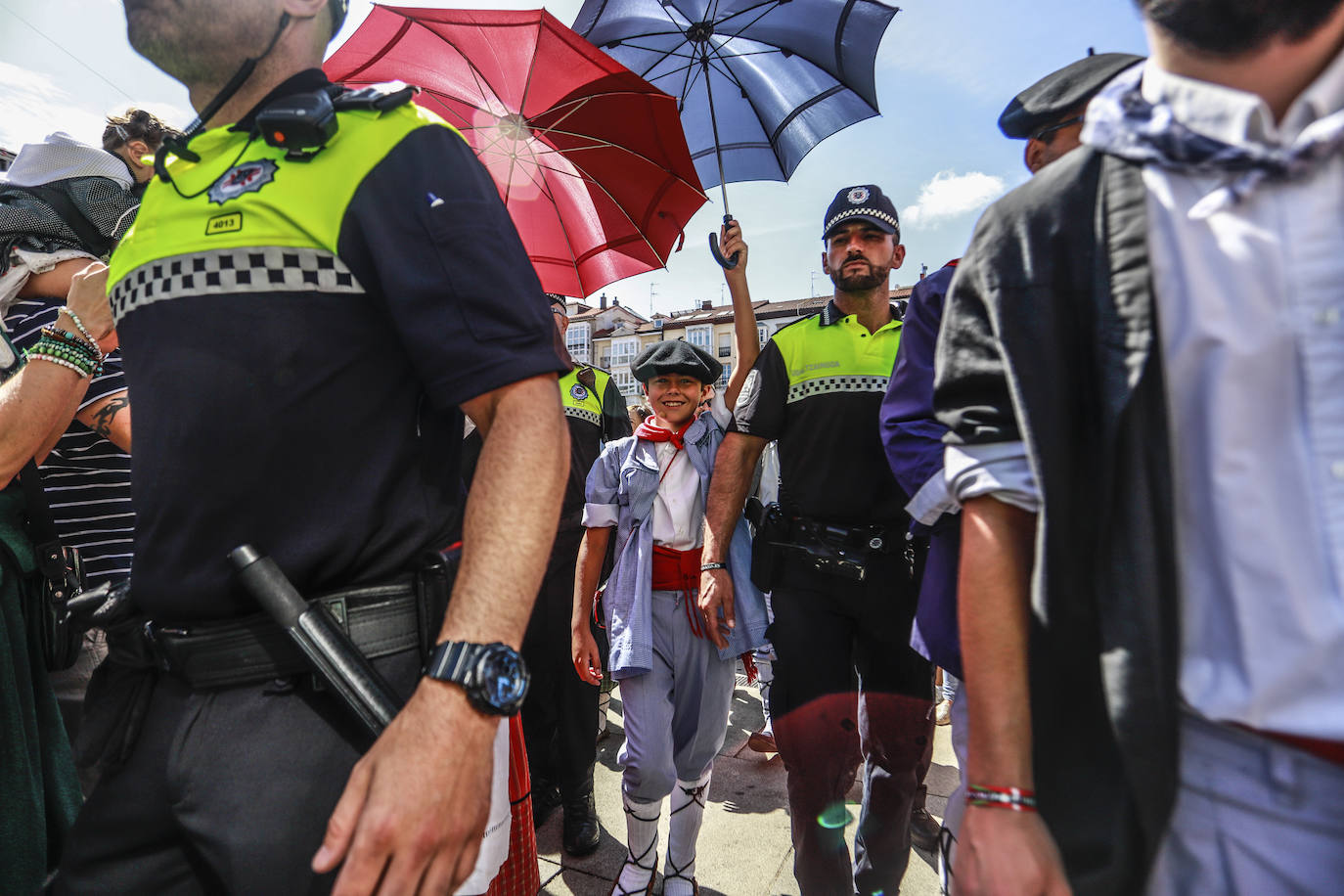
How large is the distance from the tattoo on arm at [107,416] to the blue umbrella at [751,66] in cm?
287

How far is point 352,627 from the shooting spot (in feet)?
3.73

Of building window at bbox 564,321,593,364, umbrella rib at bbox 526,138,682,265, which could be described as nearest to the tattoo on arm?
umbrella rib at bbox 526,138,682,265

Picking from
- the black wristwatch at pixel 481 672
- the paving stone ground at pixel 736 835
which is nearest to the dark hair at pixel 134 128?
the black wristwatch at pixel 481 672

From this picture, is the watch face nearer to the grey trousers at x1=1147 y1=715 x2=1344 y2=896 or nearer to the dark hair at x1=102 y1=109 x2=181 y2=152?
the grey trousers at x1=1147 y1=715 x2=1344 y2=896

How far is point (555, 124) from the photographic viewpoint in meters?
4.23

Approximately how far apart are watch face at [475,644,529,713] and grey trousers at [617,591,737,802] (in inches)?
80.1

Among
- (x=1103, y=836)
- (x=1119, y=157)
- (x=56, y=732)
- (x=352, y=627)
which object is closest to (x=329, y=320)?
(x=352, y=627)

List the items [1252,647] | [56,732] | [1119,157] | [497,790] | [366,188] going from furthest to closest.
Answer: [56,732], [497,790], [366,188], [1119,157], [1252,647]

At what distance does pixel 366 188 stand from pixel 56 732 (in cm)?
225

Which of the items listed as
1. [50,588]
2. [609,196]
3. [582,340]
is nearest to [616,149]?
[609,196]

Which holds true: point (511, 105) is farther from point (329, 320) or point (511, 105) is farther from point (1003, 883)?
point (1003, 883)

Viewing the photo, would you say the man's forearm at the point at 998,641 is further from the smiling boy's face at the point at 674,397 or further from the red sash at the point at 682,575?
the smiling boy's face at the point at 674,397

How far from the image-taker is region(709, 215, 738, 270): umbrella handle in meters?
3.95

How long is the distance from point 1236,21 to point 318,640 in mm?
1514
